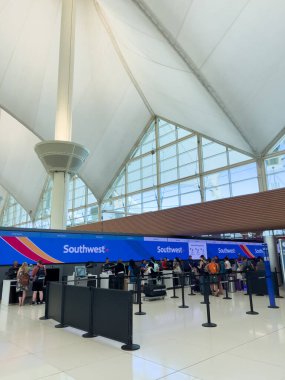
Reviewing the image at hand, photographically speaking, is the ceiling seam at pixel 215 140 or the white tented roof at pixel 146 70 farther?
the ceiling seam at pixel 215 140

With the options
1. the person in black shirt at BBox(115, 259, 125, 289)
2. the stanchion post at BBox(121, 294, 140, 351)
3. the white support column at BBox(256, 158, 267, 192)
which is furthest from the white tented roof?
the stanchion post at BBox(121, 294, 140, 351)

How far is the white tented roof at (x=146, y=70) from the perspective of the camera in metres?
13.1

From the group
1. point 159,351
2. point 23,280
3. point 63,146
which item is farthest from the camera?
point 63,146

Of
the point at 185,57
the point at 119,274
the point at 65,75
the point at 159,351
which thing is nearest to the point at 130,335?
the point at 159,351

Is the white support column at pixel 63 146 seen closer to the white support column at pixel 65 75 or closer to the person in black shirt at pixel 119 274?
the white support column at pixel 65 75

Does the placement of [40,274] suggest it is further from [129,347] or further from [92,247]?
[129,347]

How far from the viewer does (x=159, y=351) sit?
188 inches

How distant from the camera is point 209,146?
20.6 metres

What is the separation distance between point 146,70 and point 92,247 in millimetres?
Result: 12438

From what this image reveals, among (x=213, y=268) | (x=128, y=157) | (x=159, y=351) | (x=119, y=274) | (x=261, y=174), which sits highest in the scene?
(x=128, y=157)

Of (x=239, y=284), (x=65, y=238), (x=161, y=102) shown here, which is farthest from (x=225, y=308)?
(x=161, y=102)

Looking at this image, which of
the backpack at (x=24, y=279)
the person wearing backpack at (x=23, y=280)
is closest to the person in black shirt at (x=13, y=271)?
the person wearing backpack at (x=23, y=280)

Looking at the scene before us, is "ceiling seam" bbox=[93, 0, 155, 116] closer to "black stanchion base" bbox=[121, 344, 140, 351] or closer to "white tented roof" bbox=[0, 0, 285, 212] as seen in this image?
"white tented roof" bbox=[0, 0, 285, 212]

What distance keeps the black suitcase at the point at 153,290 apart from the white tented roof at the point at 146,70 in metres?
10.9
